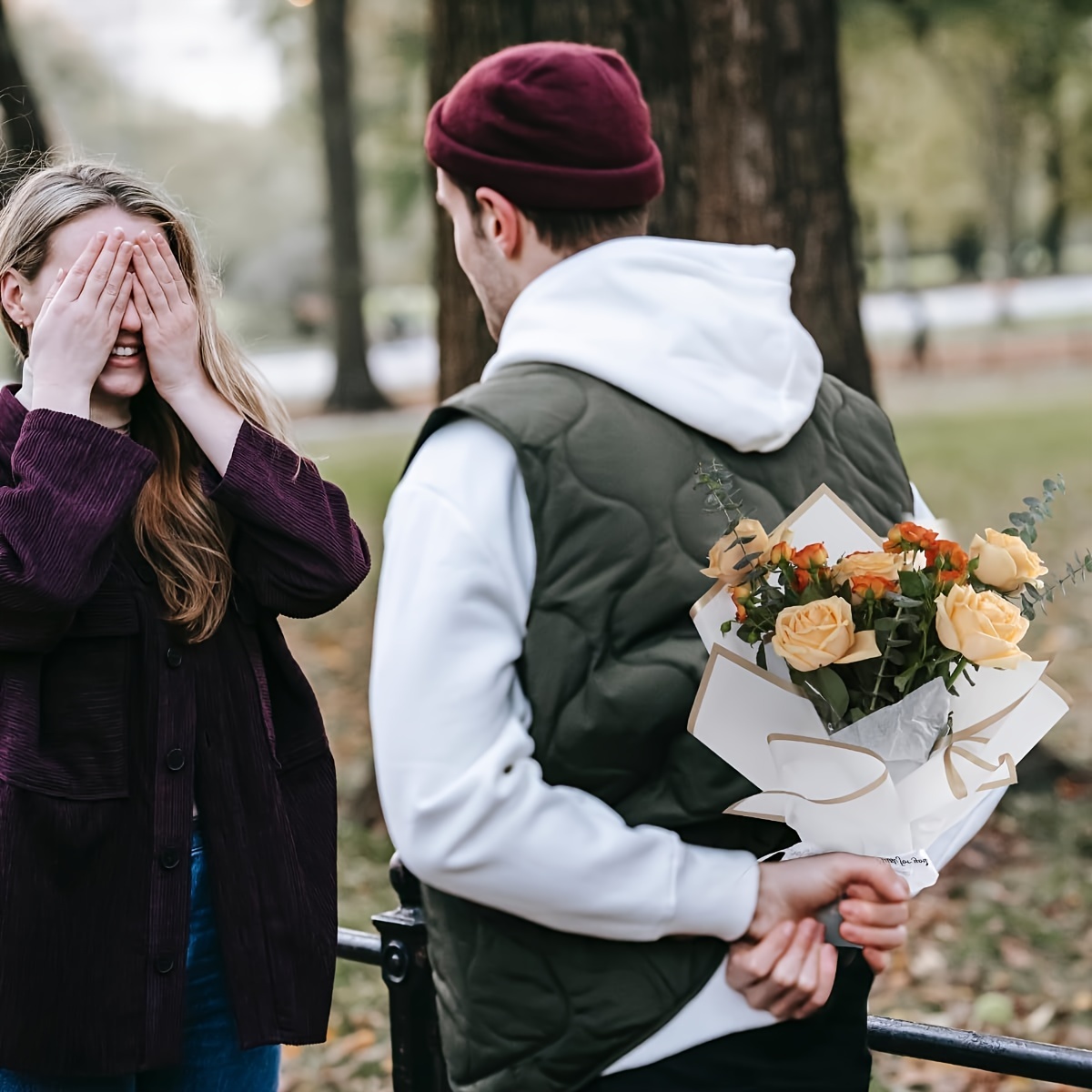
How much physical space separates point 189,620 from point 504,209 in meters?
0.80

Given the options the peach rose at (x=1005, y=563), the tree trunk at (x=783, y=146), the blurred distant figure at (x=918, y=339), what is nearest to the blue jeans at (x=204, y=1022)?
the peach rose at (x=1005, y=563)

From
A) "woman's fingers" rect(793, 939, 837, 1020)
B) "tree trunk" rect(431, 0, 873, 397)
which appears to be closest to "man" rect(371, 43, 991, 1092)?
"woman's fingers" rect(793, 939, 837, 1020)

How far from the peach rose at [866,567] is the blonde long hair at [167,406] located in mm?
1009

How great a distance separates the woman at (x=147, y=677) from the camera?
6.78 feet

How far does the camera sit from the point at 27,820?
206cm

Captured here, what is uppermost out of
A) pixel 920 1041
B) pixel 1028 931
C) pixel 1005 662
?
→ pixel 1005 662

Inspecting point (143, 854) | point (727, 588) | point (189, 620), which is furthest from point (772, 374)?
point (143, 854)

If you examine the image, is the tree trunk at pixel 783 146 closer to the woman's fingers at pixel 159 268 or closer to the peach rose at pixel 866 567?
the woman's fingers at pixel 159 268

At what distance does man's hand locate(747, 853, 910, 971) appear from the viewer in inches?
70.8

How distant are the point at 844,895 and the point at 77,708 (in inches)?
44.6

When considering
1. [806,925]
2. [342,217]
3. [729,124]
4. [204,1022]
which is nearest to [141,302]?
[204,1022]

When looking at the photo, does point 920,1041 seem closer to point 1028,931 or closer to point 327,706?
point 1028,931

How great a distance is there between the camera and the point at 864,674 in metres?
1.72

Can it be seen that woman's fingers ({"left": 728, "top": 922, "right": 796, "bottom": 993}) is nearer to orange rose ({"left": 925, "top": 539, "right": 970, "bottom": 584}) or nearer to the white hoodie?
the white hoodie
